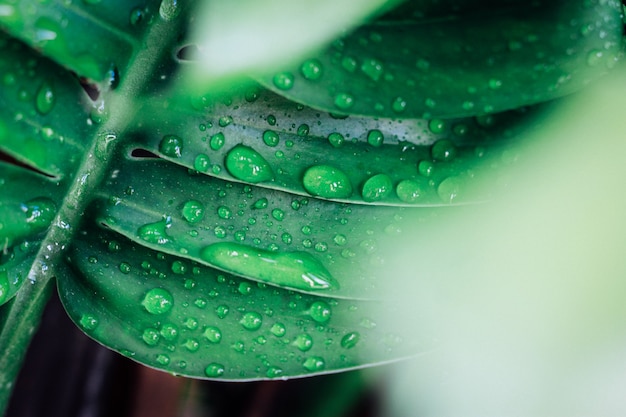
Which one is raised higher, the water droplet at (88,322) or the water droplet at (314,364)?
the water droplet at (314,364)

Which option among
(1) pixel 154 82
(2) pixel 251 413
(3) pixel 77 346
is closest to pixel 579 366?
(1) pixel 154 82

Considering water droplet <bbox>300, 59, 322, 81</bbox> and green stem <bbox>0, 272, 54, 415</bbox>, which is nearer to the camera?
water droplet <bbox>300, 59, 322, 81</bbox>

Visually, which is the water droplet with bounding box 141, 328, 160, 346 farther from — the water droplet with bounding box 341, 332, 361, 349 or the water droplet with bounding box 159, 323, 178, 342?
the water droplet with bounding box 341, 332, 361, 349

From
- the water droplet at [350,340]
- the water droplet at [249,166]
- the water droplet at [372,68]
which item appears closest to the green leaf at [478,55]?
the water droplet at [372,68]

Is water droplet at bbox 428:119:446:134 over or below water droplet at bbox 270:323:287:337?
over

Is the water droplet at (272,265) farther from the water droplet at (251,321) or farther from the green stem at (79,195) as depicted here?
the green stem at (79,195)

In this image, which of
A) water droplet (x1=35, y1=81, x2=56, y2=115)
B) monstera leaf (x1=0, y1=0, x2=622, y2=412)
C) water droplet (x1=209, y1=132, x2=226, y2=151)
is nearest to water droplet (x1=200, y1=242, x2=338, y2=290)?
monstera leaf (x1=0, y1=0, x2=622, y2=412)

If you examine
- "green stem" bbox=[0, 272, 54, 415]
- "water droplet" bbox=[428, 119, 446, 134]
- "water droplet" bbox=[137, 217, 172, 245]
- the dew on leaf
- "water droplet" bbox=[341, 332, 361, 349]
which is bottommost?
"green stem" bbox=[0, 272, 54, 415]

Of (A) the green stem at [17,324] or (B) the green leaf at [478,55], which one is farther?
(A) the green stem at [17,324]
